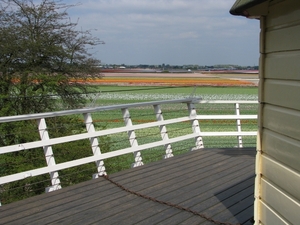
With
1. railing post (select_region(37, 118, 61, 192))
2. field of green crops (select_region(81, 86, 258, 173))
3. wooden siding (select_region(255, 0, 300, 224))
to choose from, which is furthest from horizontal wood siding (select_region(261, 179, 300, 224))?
field of green crops (select_region(81, 86, 258, 173))

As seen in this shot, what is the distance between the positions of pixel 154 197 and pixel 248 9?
269cm

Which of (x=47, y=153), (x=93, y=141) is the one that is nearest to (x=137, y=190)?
(x=93, y=141)

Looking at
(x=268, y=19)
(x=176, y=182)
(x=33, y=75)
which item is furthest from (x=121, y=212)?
(x=33, y=75)

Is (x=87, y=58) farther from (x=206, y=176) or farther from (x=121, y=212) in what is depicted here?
(x=121, y=212)

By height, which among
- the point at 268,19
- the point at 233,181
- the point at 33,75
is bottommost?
the point at 233,181

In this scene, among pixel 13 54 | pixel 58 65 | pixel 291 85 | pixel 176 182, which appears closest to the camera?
pixel 291 85

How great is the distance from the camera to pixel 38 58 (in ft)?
42.5

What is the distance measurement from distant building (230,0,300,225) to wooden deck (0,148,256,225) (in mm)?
1150

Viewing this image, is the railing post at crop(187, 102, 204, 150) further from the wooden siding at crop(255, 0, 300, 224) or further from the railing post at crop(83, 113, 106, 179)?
the wooden siding at crop(255, 0, 300, 224)

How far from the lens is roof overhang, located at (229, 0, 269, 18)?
2435mm

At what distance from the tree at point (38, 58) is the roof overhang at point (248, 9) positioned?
10.3 m

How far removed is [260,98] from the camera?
277 centimetres

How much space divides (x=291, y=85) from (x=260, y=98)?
41 centimetres

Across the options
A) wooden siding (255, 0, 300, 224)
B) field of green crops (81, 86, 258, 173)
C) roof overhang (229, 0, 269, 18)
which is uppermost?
roof overhang (229, 0, 269, 18)
